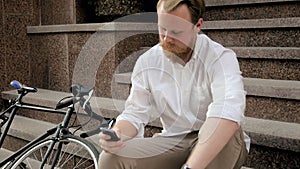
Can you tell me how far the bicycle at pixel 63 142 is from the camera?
212cm

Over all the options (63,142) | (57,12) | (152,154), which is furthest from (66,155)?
(57,12)

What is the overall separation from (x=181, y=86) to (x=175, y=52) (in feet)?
0.51

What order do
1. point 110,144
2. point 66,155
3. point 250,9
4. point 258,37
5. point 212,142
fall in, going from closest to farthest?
1. point 212,142
2. point 110,144
3. point 66,155
4. point 258,37
5. point 250,9

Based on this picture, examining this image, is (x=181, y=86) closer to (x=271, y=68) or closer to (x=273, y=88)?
(x=273, y=88)

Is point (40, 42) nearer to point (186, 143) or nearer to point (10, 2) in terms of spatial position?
point (10, 2)

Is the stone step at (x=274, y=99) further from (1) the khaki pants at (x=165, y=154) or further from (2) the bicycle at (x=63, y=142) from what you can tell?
(2) the bicycle at (x=63, y=142)

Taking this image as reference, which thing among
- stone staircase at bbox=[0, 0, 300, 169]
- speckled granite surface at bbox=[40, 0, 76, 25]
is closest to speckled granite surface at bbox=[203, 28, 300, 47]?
stone staircase at bbox=[0, 0, 300, 169]

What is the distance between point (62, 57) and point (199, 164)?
8.21ft

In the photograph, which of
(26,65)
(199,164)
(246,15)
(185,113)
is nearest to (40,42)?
(26,65)

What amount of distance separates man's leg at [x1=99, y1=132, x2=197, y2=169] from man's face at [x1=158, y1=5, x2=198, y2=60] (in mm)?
370

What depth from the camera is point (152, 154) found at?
1649 millimetres

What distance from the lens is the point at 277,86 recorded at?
7.40 feet

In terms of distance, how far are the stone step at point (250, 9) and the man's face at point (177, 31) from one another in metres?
1.67

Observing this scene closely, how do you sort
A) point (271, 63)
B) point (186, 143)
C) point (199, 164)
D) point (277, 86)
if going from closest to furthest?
point (199, 164), point (186, 143), point (277, 86), point (271, 63)
